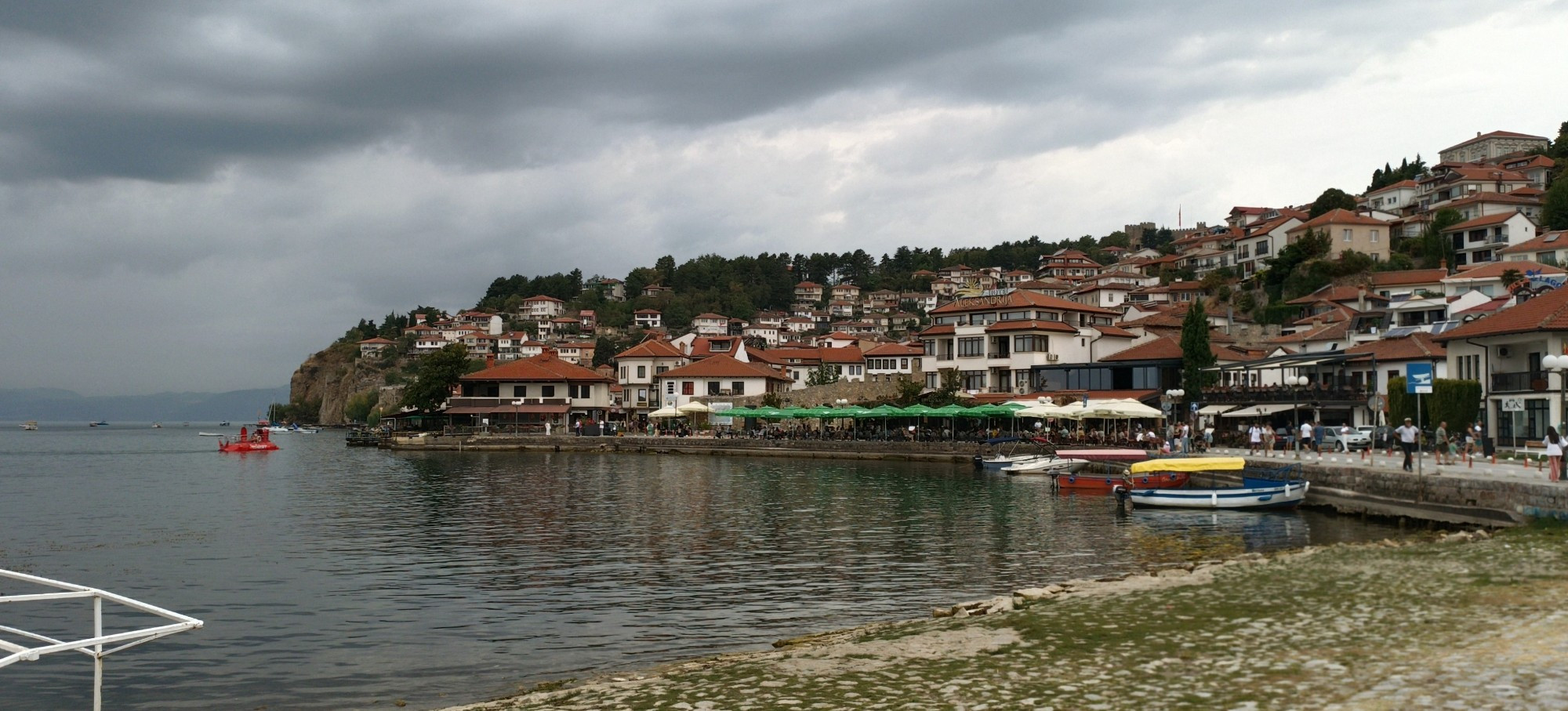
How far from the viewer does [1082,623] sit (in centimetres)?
1366

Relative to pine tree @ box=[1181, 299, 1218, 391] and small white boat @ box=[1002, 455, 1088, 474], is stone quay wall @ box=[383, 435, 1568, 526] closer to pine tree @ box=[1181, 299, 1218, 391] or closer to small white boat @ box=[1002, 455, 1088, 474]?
small white boat @ box=[1002, 455, 1088, 474]

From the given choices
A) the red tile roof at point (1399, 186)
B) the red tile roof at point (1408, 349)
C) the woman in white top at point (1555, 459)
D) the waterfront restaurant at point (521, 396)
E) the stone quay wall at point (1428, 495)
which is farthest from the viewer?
the red tile roof at point (1399, 186)

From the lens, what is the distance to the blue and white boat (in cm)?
3388

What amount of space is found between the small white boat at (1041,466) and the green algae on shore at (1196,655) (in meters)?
33.2

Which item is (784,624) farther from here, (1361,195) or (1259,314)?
(1361,195)

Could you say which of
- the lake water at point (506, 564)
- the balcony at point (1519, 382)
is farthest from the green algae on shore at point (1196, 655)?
the balcony at point (1519, 382)

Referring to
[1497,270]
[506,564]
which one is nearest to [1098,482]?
[506,564]

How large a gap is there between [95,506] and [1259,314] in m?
85.5

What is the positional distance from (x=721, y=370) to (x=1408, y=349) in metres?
53.1

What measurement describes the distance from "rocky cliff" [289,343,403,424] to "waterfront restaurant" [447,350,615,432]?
71.7m

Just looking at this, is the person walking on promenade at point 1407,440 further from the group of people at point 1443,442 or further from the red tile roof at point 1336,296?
the red tile roof at point 1336,296

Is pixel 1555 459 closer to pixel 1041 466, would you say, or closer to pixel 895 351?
pixel 1041 466

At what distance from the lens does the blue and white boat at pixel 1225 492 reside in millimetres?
33875

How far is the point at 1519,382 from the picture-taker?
131ft
